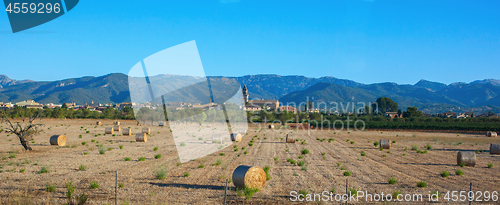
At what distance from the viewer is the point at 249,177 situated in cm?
1109

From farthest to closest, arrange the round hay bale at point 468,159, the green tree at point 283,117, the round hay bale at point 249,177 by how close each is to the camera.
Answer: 1. the green tree at point 283,117
2. the round hay bale at point 468,159
3. the round hay bale at point 249,177

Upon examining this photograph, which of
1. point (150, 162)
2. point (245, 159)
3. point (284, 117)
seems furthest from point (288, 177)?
point (284, 117)

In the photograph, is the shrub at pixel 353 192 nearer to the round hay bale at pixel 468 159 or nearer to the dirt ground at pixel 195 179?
the dirt ground at pixel 195 179

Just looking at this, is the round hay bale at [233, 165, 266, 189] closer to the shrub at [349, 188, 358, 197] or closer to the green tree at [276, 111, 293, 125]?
the shrub at [349, 188, 358, 197]

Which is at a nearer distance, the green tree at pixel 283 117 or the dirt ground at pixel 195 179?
the dirt ground at pixel 195 179

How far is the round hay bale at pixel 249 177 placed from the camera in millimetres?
11016

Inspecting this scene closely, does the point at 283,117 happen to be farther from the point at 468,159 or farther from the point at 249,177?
the point at 249,177

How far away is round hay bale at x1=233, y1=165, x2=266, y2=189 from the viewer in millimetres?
11016

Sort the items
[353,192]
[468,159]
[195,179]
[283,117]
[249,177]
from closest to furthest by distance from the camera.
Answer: [249,177] → [353,192] → [195,179] → [468,159] → [283,117]

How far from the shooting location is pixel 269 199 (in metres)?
10.6

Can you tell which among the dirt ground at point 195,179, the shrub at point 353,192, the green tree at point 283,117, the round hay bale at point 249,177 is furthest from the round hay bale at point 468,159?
the green tree at point 283,117

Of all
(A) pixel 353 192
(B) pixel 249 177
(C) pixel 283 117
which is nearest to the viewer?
(B) pixel 249 177

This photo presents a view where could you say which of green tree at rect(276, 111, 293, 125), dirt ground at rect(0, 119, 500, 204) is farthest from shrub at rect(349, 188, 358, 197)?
green tree at rect(276, 111, 293, 125)

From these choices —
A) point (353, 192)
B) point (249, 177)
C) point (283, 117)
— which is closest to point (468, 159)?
point (353, 192)
